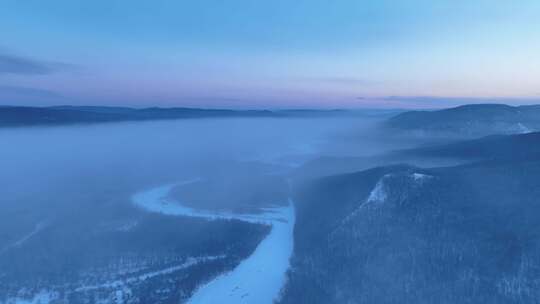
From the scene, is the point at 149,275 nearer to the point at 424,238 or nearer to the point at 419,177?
the point at 424,238

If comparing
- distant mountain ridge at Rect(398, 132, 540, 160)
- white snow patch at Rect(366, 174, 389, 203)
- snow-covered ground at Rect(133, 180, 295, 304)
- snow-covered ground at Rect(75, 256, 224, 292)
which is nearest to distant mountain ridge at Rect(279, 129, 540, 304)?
white snow patch at Rect(366, 174, 389, 203)

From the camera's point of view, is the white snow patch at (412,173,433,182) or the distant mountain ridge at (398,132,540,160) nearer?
the white snow patch at (412,173,433,182)

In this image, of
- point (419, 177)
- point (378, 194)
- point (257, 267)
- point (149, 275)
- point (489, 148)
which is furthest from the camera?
point (489, 148)

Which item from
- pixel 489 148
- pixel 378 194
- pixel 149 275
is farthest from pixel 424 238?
pixel 489 148

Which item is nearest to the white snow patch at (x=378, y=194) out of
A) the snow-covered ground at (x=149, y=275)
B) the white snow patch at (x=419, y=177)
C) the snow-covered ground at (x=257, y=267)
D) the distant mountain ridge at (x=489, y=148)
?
the white snow patch at (x=419, y=177)

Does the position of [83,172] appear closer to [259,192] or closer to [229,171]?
[229,171]

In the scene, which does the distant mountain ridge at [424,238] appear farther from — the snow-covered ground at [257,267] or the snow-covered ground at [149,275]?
the snow-covered ground at [149,275]

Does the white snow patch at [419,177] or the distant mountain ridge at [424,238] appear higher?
the white snow patch at [419,177]

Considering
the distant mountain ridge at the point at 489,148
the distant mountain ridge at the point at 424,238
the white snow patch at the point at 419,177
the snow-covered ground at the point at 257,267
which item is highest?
the distant mountain ridge at the point at 489,148

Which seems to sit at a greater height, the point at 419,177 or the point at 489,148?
the point at 489,148

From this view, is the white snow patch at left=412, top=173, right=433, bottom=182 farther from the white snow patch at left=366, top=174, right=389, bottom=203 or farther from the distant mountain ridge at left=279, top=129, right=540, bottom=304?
the white snow patch at left=366, top=174, right=389, bottom=203
